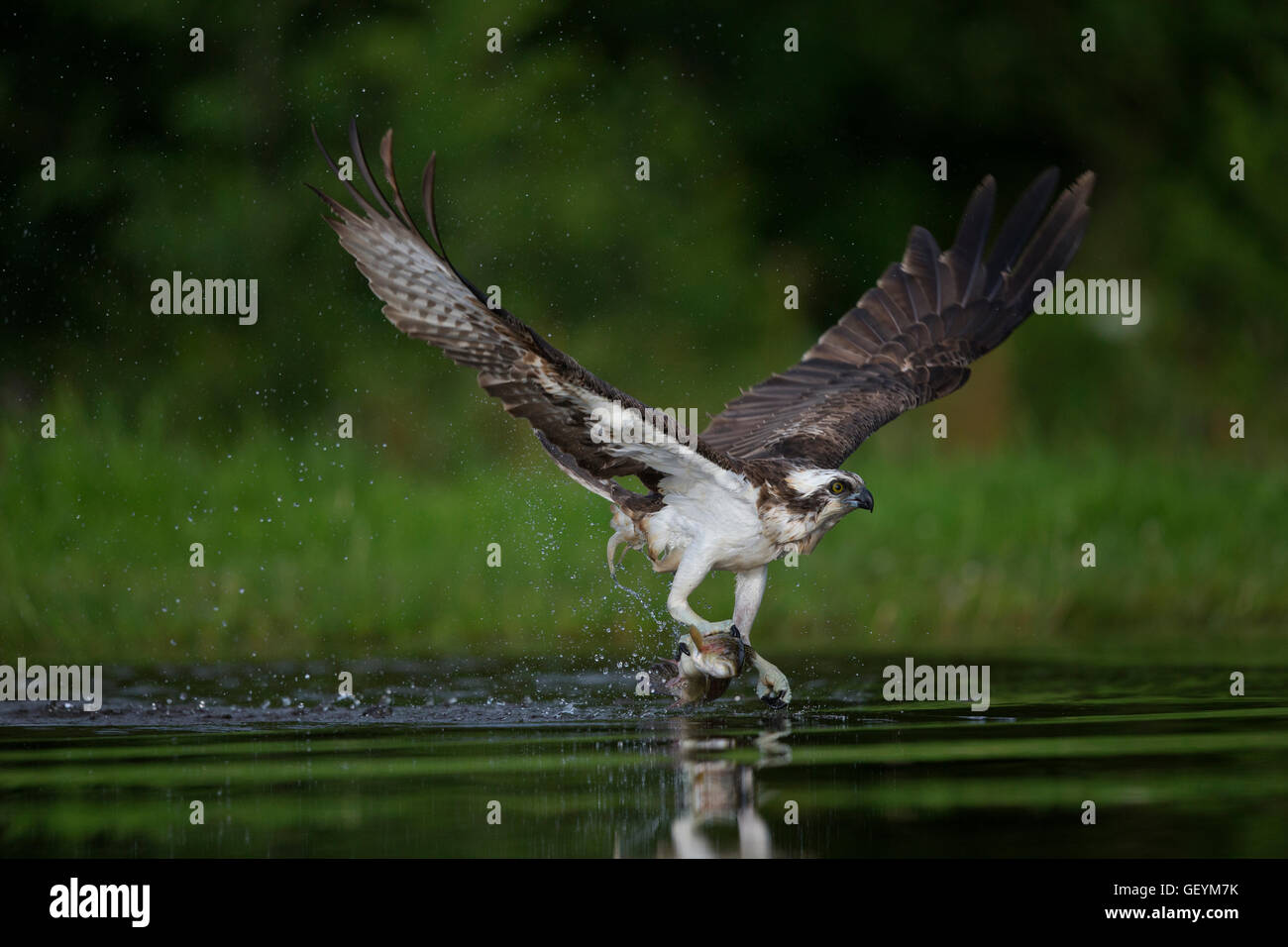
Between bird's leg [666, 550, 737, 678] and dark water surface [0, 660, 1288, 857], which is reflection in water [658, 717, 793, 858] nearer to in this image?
dark water surface [0, 660, 1288, 857]

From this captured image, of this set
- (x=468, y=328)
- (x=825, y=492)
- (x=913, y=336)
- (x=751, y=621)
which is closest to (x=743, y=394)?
(x=913, y=336)

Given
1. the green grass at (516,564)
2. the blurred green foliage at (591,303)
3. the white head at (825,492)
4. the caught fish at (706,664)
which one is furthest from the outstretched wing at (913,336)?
the blurred green foliage at (591,303)

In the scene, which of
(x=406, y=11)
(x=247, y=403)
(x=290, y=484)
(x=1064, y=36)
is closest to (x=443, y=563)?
(x=290, y=484)

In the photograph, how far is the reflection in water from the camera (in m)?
7.06

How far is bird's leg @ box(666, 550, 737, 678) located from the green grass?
3229mm

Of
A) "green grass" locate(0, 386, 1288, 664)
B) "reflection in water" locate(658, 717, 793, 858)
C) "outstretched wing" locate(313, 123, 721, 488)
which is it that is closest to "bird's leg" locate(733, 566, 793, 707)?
"reflection in water" locate(658, 717, 793, 858)

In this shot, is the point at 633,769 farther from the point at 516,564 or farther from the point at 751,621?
the point at 516,564

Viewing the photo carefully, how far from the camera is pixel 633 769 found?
8781mm

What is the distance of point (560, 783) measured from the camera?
27.7 ft

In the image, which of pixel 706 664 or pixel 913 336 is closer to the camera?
pixel 706 664

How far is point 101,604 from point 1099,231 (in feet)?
59.1

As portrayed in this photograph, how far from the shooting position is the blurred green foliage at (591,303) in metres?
14.8

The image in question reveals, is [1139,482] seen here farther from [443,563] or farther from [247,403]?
[247,403]

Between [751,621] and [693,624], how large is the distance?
76 cm
